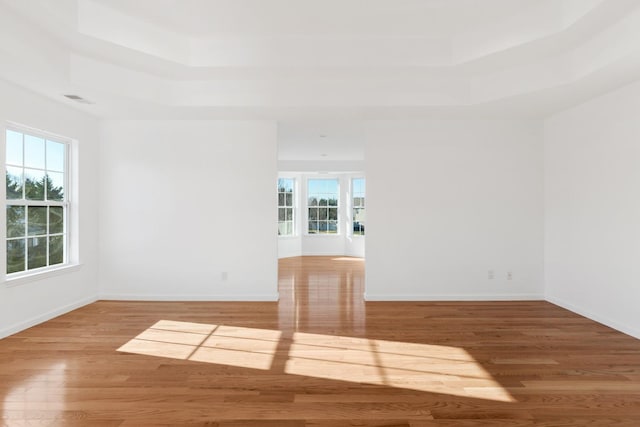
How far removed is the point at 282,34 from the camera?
359 cm

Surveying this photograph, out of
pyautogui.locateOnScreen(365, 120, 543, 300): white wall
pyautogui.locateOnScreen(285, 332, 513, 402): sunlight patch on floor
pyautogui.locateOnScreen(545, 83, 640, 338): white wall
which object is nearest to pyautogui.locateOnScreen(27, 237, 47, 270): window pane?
pyautogui.locateOnScreen(285, 332, 513, 402): sunlight patch on floor

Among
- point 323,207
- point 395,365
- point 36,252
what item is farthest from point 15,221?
point 323,207

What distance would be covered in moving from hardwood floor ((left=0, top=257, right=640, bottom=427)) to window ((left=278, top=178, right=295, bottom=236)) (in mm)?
5836

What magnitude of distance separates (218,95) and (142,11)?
1260mm

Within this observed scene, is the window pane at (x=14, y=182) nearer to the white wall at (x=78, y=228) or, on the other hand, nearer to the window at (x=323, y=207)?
the white wall at (x=78, y=228)

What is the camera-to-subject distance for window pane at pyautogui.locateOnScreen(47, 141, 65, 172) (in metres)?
4.39

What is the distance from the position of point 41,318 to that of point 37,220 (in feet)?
3.44

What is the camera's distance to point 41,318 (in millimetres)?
4105

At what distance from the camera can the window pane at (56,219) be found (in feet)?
14.6

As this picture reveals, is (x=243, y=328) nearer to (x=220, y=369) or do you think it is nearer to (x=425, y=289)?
(x=220, y=369)

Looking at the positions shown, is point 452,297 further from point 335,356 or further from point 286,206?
point 286,206

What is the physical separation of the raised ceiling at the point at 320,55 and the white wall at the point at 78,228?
19 cm

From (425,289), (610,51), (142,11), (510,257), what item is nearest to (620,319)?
(510,257)

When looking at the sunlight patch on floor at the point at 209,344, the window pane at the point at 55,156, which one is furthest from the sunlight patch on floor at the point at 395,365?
the window pane at the point at 55,156
